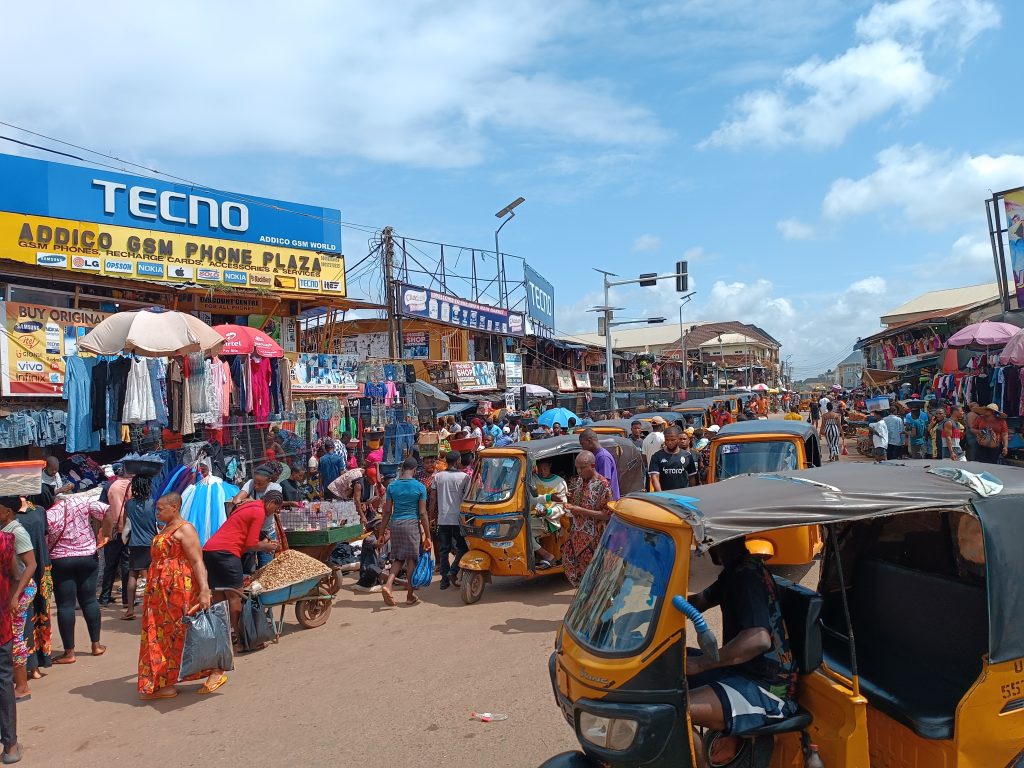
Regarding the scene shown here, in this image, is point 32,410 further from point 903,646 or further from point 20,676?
point 903,646

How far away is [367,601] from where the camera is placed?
30.1ft

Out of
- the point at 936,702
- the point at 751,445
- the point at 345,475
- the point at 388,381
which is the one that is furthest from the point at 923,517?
the point at 388,381

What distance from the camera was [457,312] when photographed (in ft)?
81.7

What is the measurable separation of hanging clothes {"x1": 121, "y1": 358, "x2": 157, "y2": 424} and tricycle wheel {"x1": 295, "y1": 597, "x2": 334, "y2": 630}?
430cm

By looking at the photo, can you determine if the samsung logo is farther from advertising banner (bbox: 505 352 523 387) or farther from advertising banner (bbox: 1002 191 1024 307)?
advertising banner (bbox: 1002 191 1024 307)

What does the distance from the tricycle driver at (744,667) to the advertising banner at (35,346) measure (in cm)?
1277

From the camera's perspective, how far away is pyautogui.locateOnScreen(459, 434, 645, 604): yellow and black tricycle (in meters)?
8.63

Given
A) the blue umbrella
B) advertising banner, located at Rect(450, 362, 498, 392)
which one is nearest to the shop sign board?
Result: advertising banner, located at Rect(450, 362, 498, 392)

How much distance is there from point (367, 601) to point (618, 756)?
261 inches

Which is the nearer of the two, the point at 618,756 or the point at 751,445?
the point at 618,756

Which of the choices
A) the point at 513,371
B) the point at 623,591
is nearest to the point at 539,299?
the point at 513,371

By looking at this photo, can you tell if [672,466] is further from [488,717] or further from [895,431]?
[895,431]

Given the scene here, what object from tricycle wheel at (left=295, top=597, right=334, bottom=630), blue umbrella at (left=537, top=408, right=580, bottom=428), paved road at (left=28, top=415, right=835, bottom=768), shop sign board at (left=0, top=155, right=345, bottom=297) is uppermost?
shop sign board at (left=0, top=155, right=345, bottom=297)

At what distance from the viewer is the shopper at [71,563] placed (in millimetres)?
7090
